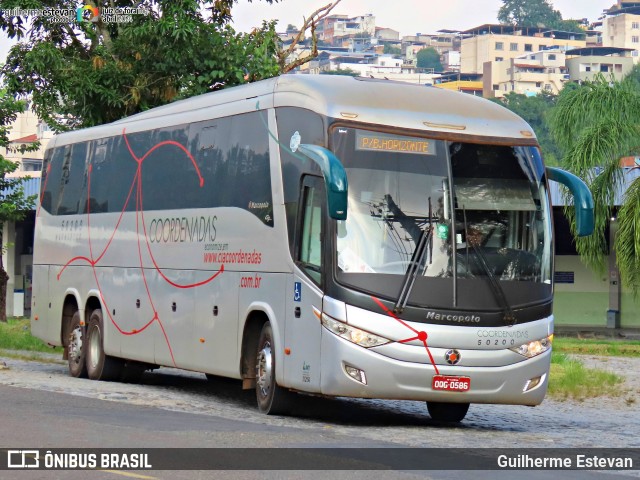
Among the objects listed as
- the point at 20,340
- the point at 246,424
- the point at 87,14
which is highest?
the point at 87,14

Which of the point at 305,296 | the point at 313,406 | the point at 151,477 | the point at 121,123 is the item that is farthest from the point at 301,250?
the point at 121,123

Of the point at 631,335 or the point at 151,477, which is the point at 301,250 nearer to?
the point at 151,477

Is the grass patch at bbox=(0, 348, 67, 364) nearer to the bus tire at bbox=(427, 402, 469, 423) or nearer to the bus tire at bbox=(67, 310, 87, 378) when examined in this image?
the bus tire at bbox=(67, 310, 87, 378)

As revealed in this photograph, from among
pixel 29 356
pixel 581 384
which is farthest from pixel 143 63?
pixel 581 384

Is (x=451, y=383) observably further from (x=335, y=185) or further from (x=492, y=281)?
(x=335, y=185)

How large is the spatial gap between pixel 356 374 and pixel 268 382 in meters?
1.75

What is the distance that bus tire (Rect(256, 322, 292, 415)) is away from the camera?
1494cm

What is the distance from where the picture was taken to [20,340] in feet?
102

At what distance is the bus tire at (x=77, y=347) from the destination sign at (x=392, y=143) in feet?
27.5

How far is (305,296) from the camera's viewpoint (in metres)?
14.3

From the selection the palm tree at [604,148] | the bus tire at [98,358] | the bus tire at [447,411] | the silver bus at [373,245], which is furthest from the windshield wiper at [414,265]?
the palm tree at [604,148]

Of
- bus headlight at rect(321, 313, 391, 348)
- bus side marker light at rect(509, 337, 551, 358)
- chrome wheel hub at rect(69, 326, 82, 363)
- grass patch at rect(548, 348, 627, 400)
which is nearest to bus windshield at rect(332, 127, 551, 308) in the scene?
bus headlight at rect(321, 313, 391, 348)

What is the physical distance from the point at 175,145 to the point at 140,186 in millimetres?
1231

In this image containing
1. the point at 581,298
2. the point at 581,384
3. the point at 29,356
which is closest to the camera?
the point at 581,384
